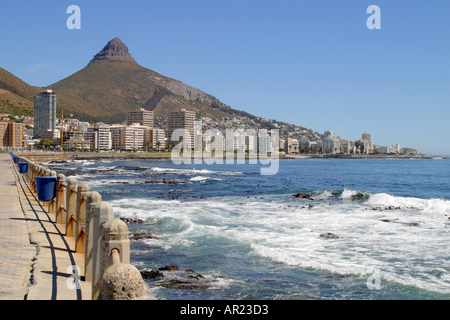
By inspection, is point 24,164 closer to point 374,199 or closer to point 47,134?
point 374,199

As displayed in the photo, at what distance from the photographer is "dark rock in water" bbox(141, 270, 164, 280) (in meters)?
8.55

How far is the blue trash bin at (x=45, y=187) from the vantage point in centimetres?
1030

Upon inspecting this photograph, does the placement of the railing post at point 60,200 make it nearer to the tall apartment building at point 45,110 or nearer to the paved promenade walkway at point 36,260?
the paved promenade walkway at point 36,260

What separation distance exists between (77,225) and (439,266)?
362 inches

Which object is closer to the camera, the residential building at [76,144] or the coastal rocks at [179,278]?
the coastal rocks at [179,278]

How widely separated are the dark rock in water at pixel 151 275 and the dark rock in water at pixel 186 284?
365 mm

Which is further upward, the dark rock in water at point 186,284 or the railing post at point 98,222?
the railing post at point 98,222

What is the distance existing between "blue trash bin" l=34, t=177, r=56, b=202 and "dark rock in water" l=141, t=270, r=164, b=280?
379 cm

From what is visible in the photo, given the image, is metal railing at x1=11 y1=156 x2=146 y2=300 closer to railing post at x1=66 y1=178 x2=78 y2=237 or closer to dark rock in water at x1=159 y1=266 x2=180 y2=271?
railing post at x1=66 y1=178 x2=78 y2=237

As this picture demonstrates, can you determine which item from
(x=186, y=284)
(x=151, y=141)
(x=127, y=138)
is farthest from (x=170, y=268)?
(x=151, y=141)

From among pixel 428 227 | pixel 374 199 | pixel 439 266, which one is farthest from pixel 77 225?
pixel 374 199

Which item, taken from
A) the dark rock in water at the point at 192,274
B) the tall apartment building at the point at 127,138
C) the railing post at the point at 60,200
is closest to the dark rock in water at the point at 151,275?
the dark rock in water at the point at 192,274

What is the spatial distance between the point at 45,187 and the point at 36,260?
440 cm

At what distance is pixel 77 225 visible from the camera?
7227 mm
